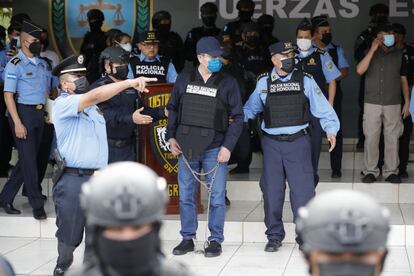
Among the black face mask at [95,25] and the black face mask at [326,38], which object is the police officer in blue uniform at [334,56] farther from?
the black face mask at [95,25]

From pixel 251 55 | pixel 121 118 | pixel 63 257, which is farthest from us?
pixel 251 55

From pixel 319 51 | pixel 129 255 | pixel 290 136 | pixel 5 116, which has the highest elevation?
pixel 319 51

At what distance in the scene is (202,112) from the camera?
729cm

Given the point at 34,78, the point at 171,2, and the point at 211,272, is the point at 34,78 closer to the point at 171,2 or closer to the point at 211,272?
the point at 211,272

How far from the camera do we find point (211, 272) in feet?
22.8

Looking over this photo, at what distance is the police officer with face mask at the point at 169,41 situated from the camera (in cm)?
988

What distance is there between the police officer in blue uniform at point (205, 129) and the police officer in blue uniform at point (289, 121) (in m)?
0.27

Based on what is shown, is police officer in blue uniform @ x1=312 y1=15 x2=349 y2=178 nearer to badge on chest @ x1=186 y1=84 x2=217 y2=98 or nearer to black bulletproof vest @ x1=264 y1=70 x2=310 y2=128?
black bulletproof vest @ x1=264 y1=70 x2=310 y2=128

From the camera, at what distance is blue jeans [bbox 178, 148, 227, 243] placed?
291 inches

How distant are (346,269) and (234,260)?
496cm

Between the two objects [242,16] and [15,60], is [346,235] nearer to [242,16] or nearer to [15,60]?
[15,60]

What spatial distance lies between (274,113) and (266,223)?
0.99 m

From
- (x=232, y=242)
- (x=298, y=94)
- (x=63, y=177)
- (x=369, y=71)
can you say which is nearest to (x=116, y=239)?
(x=63, y=177)

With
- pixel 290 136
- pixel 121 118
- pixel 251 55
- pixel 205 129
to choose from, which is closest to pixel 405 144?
pixel 251 55
